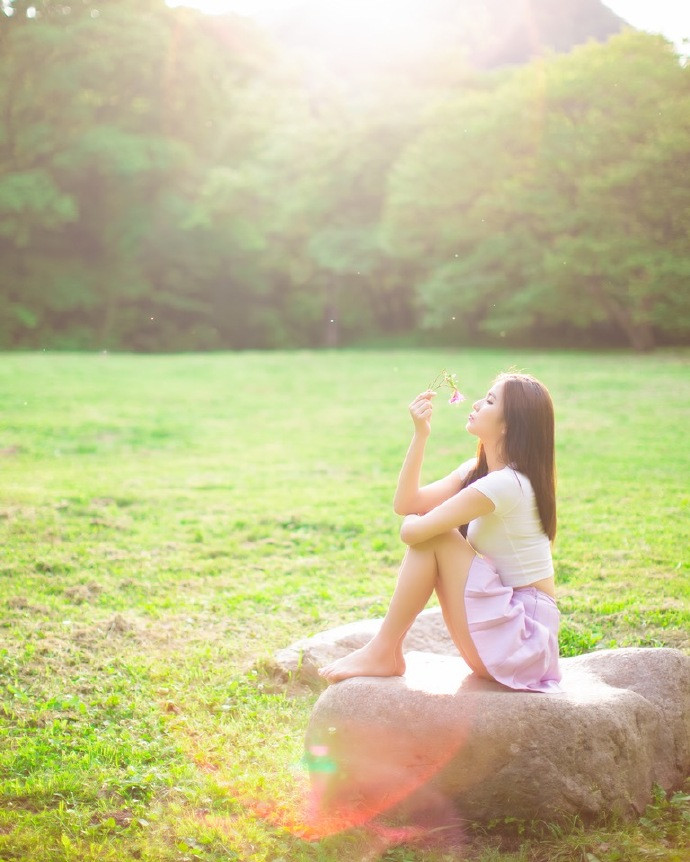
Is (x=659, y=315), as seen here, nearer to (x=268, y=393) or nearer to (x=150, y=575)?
(x=268, y=393)

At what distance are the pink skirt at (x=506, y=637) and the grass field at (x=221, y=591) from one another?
1.95 ft

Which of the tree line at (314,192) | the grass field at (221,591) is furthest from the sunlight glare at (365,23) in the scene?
the grass field at (221,591)

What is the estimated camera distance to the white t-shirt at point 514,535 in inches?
150

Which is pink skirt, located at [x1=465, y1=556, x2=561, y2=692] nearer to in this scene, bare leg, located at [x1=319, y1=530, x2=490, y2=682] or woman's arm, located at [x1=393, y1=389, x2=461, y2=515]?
bare leg, located at [x1=319, y1=530, x2=490, y2=682]

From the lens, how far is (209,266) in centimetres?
3897

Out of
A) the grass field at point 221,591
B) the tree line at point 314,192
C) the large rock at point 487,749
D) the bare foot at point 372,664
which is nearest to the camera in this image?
the large rock at point 487,749

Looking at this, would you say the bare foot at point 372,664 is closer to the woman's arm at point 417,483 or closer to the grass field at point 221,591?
the grass field at point 221,591

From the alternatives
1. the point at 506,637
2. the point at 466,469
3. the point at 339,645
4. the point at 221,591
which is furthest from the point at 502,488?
the point at 221,591

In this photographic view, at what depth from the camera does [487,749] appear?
3.39m

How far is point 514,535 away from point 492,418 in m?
0.54

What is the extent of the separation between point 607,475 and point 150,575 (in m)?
5.85

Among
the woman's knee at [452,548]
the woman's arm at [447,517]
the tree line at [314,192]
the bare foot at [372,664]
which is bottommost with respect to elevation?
the bare foot at [372,664]

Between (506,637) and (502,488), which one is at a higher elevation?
(502,488)

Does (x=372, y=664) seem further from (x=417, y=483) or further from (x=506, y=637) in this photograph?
(x=417, y=483)
